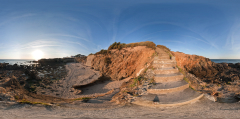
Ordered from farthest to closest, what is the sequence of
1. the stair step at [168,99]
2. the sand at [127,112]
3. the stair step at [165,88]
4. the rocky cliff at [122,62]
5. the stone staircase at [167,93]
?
the rocky cliff at [122,62]
the stair step at [165,88]
the stone staircase at [167,93]
the stair step at [168,99]
the sand at [127,112]

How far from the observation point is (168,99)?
456 centimetres

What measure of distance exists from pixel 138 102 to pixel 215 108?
3342mm

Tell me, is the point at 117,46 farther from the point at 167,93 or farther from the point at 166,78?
the point at 167,93

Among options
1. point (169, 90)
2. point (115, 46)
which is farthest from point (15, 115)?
point (115, 46)

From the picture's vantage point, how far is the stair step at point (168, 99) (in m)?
4.26

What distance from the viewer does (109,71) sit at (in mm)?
14219

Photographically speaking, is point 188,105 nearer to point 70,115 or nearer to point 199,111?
point 199,111

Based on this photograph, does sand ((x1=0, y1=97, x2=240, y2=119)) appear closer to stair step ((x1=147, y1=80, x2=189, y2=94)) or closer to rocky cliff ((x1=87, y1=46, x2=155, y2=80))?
stair step ((x1=147, y1=80, x2=189, y2=94))

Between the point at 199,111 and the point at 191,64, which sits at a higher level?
the point at 191,64

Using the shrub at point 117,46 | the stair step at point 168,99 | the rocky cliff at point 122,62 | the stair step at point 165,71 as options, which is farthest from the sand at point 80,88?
the shrub at point 117,46

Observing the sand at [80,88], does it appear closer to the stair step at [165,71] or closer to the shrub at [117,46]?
the stair step at [165,71]

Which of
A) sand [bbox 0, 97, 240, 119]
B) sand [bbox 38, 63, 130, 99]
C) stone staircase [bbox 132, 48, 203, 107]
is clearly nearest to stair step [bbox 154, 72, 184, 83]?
stone staircase [bbox 132, 48, 203, 107]

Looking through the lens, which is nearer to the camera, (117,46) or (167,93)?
(167,93)

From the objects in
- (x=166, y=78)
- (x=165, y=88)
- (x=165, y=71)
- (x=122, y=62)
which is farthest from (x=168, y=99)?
(x=122, y=62)
